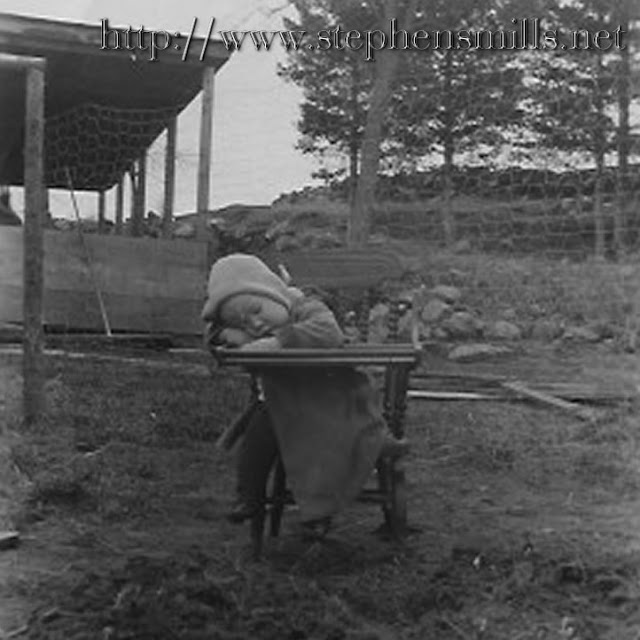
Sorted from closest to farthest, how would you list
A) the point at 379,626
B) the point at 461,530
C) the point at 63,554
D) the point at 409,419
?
the point at 379,626, the point at 63,554, the point at 461,530, the point at 409,419

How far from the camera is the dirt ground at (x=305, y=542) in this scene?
87.9 inches

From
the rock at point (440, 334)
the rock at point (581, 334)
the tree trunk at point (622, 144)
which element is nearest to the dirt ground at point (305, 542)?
the tree trunk at point (622, 144)

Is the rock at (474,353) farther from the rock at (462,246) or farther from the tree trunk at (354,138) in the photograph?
the tree trunk at (354,138)

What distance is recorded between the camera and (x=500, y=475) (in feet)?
14.0

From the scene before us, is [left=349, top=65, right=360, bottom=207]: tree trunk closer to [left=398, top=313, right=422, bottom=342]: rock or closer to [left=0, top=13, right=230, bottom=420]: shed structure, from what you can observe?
[left=0, top=13, right=230, bottom=420]: shed structure

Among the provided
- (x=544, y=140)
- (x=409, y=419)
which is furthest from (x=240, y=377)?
(x=544, y=140)

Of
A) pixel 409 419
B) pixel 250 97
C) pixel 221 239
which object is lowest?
pixel 409 419

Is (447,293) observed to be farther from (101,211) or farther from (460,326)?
(101,211)

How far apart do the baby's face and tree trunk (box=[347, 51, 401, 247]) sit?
5.24 m

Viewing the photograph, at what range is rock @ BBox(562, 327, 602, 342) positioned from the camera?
1049 centimetres

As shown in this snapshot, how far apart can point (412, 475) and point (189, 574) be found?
72.4 inches

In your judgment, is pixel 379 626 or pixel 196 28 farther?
pixel 196 28

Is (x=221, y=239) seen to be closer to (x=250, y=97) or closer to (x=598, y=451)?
(x=250, y=97)

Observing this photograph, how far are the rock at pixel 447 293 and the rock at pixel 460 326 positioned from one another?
160mm
